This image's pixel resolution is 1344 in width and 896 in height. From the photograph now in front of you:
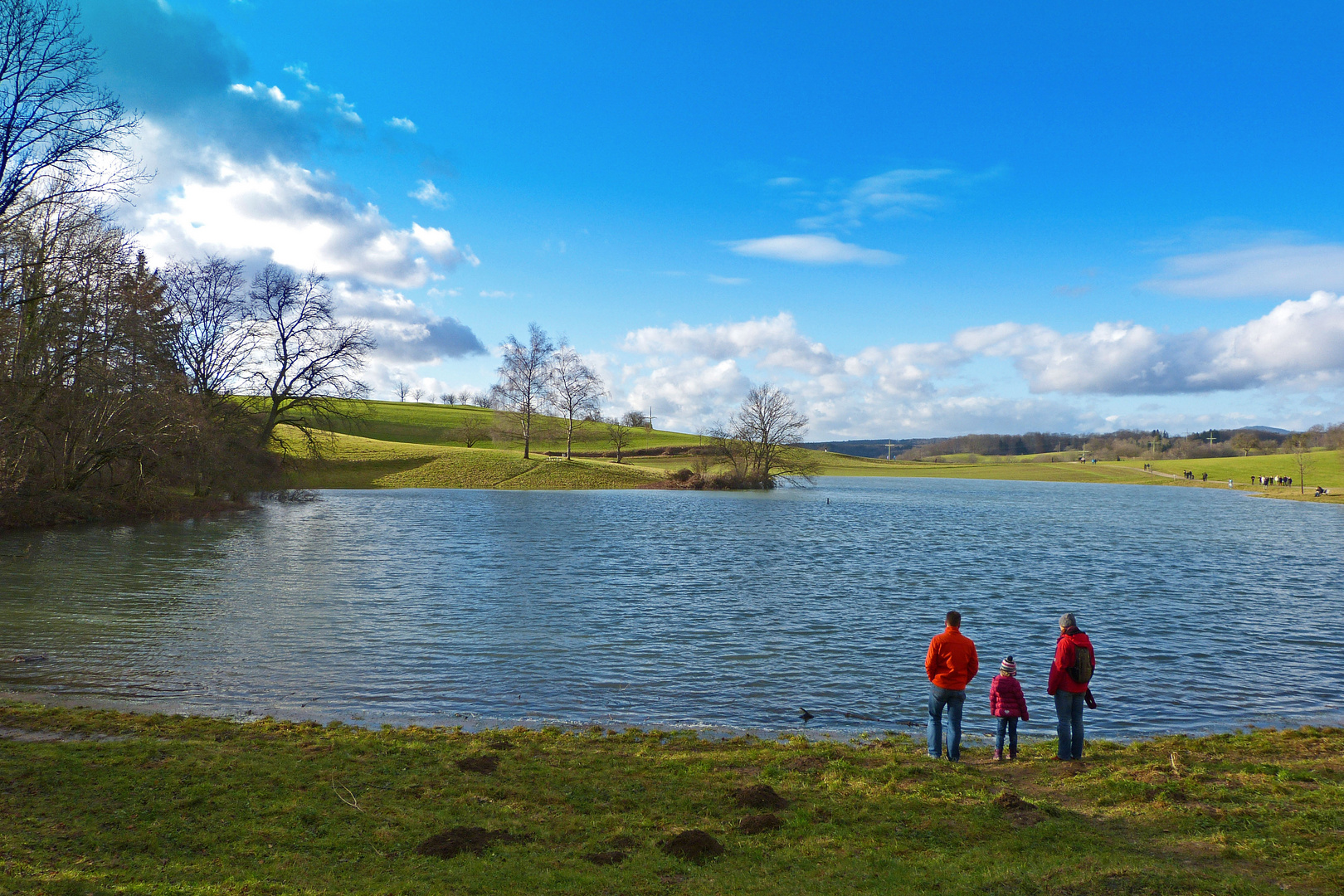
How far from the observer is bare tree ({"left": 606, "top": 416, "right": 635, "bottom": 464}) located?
110256 mm

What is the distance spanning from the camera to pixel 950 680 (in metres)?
10.6

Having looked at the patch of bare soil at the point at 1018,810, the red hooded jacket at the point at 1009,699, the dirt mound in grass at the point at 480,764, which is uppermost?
the red hooded jacket at the point at 1009,699

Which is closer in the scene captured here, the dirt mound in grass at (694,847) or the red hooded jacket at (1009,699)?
the dirt mound in grass at (694,847)

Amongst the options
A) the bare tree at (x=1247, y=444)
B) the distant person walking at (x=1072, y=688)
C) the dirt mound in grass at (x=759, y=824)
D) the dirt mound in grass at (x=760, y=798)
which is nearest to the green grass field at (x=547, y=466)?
the bare tree at (x=1247, y=444)

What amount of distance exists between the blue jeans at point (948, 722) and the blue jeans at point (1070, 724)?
1.40 m

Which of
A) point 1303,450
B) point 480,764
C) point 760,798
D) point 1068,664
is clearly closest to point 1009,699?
point 1068,664

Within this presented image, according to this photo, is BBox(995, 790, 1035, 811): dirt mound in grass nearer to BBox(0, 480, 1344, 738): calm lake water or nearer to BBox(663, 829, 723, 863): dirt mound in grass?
BBox(663, 829, 723, 863): dirt mound in grass

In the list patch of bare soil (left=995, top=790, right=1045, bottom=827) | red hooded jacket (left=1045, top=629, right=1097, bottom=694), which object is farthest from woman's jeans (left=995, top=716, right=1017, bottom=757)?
patch of bare soil (left=995, top=790, right=1045, bottom=827)

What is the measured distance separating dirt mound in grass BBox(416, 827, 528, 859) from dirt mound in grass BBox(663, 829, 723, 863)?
1.49 m

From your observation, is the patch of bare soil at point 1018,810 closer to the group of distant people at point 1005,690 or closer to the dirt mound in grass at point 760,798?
the group of distant people at point 1005,690

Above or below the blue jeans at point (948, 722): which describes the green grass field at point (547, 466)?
above

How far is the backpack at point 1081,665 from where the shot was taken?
34.9ft

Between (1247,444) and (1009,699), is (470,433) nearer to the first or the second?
(1009,699)

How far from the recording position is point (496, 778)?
9.23m
